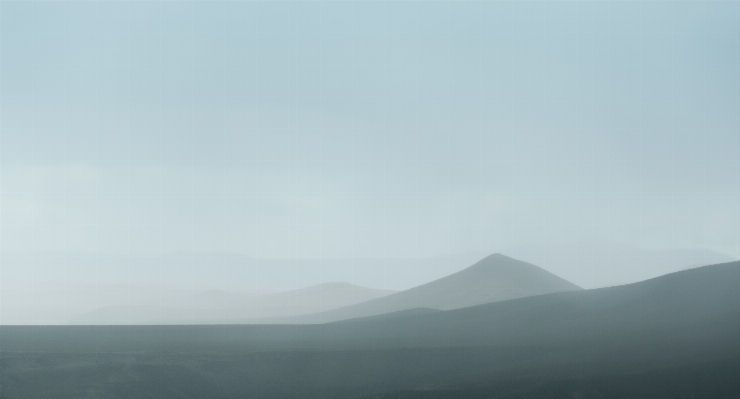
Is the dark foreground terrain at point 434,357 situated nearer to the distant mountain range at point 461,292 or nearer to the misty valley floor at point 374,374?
the misty valley floor at point 374,374

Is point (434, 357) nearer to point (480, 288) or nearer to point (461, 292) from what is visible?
point (480, 288)

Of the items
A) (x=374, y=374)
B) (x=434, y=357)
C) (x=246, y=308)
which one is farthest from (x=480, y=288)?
(x=246, y=308)

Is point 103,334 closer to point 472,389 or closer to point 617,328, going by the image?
point 472,389

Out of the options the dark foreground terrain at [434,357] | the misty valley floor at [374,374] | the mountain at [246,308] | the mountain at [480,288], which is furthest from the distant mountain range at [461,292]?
the misty valley floor at [374,374]

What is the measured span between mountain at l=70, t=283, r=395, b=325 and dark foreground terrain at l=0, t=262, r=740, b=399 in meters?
88.9

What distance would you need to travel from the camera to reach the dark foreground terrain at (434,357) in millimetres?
27984

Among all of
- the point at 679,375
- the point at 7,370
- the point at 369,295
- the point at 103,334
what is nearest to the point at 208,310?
the point at 369,295

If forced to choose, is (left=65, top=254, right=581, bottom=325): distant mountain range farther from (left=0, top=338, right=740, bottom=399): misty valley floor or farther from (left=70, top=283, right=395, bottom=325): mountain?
(left=0, top=338, right=740, bottom=399): misty valley floor

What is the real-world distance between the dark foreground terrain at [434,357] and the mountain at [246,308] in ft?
292

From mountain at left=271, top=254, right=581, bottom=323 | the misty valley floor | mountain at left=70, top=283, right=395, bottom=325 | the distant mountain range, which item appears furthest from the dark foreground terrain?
mountain at left=70, top=283, right=395, bottom=325

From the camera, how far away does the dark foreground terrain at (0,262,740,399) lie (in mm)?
27984

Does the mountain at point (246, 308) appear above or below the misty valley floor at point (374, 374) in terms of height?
above

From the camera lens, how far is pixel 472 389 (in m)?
Answer: 28.1

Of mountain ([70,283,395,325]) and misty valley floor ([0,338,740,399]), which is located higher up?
mountain ([70,283,395,325])
